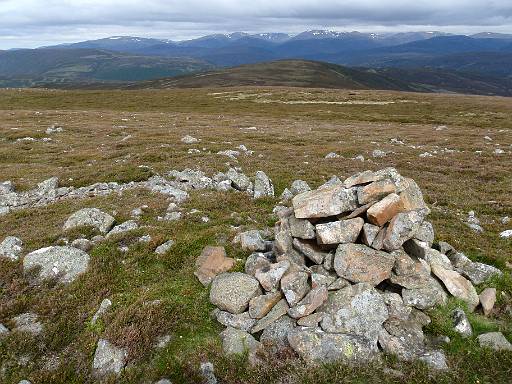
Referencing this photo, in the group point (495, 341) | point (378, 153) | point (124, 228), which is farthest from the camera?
point (378, 153)

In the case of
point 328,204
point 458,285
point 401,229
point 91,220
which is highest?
point 328,204

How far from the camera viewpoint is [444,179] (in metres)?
30.4

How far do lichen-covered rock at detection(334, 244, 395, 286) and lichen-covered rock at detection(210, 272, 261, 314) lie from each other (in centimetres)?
283

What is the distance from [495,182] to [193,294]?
26.4 metres

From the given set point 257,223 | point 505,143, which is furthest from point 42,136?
point 505,143

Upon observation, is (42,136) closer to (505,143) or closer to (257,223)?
(257,223)

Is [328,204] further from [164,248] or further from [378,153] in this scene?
[378,153]

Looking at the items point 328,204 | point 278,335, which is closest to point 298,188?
point 328,204

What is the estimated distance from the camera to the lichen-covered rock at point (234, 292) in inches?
497

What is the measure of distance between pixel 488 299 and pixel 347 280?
4.54 meters

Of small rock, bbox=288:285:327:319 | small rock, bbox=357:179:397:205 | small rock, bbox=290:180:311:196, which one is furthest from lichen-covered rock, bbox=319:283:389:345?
small rock, bbox=290:180:311:196

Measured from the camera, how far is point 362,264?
12.8 m

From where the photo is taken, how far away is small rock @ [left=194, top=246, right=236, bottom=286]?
46.4 ft

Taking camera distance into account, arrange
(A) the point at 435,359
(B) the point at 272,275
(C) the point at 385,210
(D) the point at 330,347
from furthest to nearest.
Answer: (C) the point at 385,210 → (B) the point at 272,275 → (D) the point at 330,347 → (A) the point at 435,359
